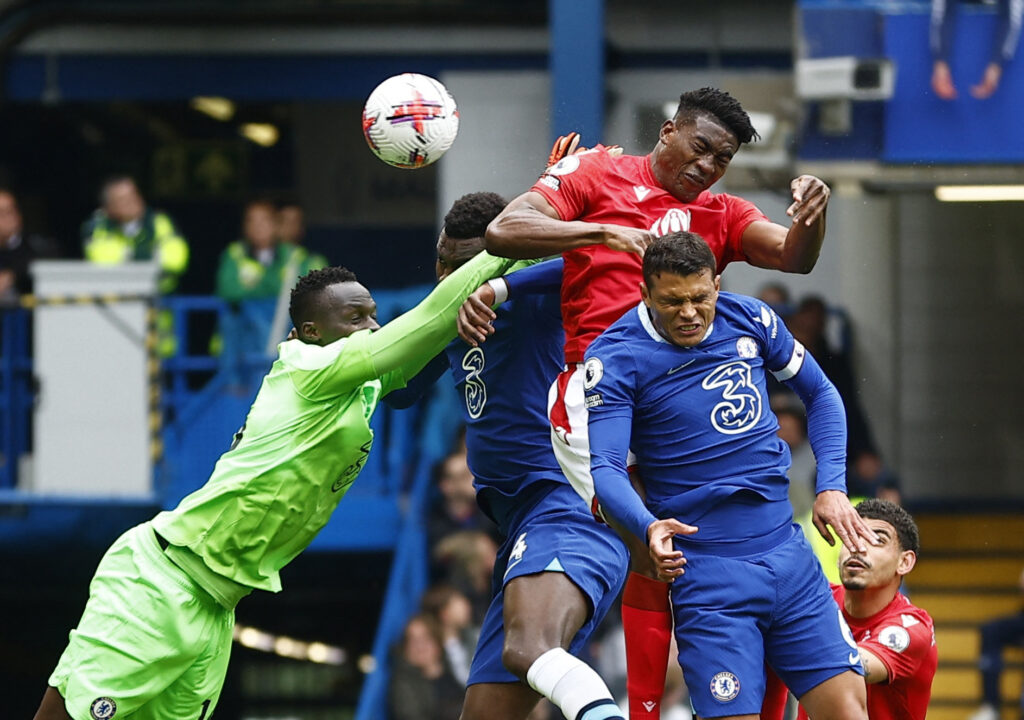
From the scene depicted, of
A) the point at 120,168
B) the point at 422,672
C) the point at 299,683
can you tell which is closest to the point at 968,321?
the point at 422,672

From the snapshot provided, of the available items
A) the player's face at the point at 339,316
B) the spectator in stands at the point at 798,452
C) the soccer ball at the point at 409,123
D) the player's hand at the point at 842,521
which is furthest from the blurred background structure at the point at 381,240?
the player's hand at the point at 842,521

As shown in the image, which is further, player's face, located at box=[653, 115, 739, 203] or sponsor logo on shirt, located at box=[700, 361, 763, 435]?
player's face, located at box=[653, 115, 739, 203]

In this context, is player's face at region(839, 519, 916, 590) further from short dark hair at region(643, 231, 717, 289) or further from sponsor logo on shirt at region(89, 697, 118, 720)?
sponsor logo on shirt at region(89, 697, 118, 720)

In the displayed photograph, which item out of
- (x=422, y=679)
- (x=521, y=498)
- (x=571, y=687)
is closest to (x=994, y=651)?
(x=422, y=679)

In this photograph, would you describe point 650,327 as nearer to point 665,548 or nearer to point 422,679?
point 665,548

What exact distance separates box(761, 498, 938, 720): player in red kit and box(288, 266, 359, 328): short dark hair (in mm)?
2021

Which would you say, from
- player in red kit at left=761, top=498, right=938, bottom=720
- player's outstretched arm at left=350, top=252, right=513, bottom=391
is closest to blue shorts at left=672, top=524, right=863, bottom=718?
player in red kit at left=761, top=498, right=938, bottom=720

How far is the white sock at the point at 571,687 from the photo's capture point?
488cm

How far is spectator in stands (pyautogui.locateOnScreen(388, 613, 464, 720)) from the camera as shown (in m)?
10.9

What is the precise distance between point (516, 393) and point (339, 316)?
27.6 inches

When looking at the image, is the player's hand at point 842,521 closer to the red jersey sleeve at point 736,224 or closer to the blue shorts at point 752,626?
the blue shorts at point 752,626

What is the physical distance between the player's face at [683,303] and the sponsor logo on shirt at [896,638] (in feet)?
3.99

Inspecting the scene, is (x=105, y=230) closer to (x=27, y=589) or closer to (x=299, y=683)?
(x=27, y=589)

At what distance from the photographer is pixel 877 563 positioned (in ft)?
17.7
